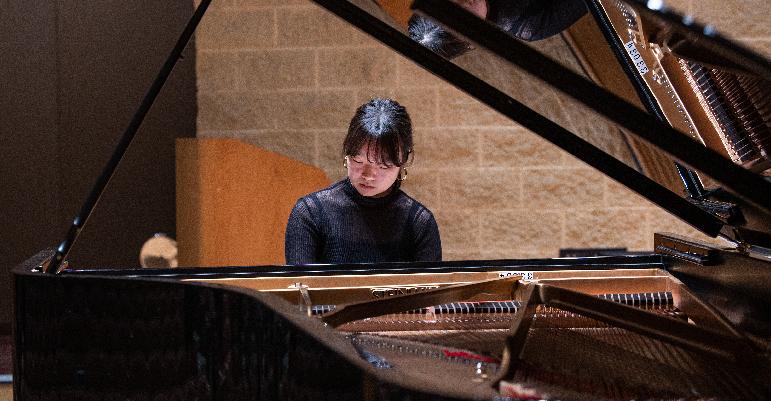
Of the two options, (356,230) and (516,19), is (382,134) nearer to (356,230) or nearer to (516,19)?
(356,230)

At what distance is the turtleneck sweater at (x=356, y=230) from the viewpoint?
257 centimetres

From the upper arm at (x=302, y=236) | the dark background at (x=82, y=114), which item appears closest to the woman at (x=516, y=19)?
the upper arm at (x=302, y=236)

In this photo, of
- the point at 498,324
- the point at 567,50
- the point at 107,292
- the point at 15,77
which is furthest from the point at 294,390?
the point at 15,77

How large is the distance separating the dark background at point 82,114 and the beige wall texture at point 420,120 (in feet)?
0.70

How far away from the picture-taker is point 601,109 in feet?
4.37

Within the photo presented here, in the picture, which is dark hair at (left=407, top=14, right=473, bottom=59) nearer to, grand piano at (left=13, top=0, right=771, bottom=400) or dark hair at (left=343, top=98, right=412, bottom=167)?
dark hair at (left=343, top=98, right=412, bottom=167)

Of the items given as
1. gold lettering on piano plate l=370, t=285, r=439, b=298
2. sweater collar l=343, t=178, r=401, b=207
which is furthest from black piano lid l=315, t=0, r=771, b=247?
sweater collar l=343, t=178, r=401, b=207

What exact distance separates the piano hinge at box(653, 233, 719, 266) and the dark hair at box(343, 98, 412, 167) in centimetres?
75

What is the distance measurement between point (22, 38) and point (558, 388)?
3.51m

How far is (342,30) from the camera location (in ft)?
13.4

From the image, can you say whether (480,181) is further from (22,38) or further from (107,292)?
(107,292)

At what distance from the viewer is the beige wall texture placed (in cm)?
408

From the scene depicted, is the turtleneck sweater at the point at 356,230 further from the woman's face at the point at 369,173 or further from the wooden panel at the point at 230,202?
the wooden panel at the point at 230,202

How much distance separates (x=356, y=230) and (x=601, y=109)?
134 cm
